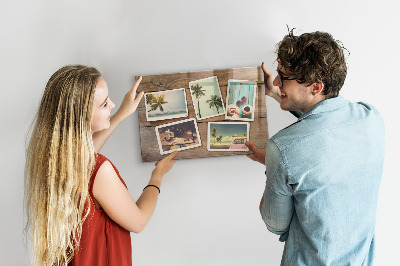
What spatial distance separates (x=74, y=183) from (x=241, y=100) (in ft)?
3.08

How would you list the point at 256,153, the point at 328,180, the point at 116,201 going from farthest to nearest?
1. the point at 256,153
2. the point at 116,201
3. the point at 328,180

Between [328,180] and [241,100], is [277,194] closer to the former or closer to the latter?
[328,180]

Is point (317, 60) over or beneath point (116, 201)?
over

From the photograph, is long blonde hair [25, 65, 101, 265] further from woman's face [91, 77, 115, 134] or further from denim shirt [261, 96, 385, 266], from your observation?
denim shirt [261, 96, 385, 266]

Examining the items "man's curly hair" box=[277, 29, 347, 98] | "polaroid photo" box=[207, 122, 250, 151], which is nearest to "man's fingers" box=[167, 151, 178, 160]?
"polaroid photo" box=[207, 122, 250, 151]

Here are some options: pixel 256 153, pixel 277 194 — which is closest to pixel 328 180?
pixel 277 194

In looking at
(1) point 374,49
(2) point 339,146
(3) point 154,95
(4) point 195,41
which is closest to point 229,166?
(3) point 154,95

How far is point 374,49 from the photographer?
1906 millimetres

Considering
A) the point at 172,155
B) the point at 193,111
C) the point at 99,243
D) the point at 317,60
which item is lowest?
the point at 99,243

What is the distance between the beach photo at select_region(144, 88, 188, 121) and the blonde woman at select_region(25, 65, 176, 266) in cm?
47

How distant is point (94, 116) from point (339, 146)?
873 mm

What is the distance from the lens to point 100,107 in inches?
56.0

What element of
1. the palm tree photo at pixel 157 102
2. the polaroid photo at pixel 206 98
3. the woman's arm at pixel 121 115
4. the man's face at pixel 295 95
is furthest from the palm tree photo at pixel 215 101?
the man's face at pixel 295 95

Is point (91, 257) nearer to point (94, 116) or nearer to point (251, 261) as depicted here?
Result: point (94, 116)
